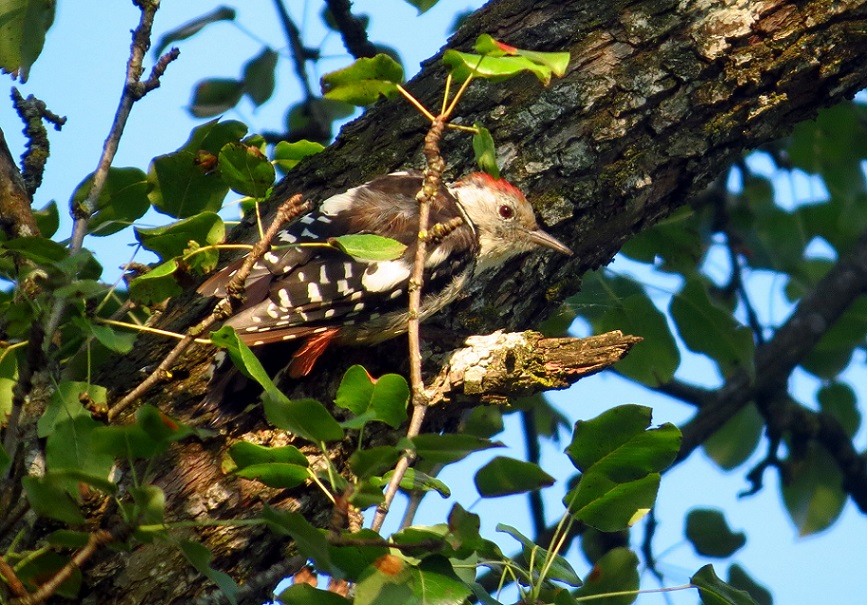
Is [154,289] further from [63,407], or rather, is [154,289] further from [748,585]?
[748,585]

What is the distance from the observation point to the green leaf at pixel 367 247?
90.7 inches

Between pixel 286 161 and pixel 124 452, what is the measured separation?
175 cm

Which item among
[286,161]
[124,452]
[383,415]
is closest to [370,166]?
[286,161]

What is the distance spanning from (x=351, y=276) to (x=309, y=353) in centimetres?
33

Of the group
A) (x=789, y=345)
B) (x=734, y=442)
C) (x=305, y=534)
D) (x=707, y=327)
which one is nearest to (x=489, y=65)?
(x=305, y=534)

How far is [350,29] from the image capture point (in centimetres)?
451

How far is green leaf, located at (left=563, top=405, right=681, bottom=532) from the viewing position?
89.7 inches

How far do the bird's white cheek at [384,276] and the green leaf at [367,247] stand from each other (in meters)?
0.97

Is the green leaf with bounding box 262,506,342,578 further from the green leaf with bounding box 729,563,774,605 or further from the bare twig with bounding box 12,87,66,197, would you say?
the green leaf with bounding box 729,563,774,605

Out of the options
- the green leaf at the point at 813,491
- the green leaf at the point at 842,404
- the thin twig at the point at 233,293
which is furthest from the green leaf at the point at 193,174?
the green leaf at the point at 842,404

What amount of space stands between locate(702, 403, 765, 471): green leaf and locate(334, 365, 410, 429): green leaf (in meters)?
4.05

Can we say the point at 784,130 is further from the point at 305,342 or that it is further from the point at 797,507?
the point at 797,507

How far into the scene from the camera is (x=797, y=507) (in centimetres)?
577

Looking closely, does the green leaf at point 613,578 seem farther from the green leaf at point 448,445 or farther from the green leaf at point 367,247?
the green leaf at point 367,247
